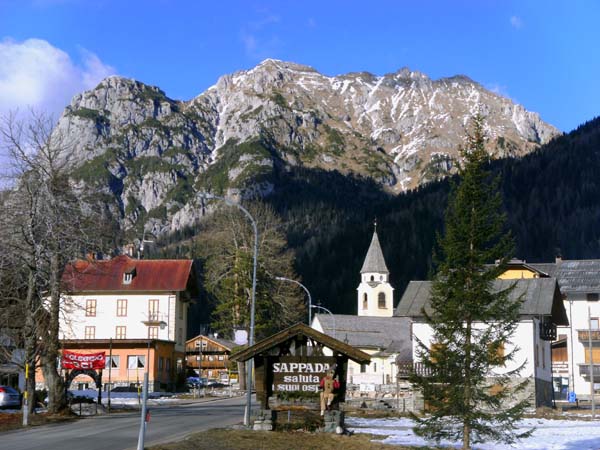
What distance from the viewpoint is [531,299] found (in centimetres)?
5778

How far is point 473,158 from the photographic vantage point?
27797mm

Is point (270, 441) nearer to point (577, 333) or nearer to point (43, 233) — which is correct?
point (43, 233)

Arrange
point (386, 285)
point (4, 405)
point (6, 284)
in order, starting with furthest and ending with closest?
point (386, 285), point (4, 405), point (6, 284)

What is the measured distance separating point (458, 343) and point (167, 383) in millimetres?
54166

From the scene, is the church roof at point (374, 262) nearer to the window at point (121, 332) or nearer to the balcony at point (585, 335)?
the balcony at point (585, 335)

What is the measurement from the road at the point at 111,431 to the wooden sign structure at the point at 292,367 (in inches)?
119

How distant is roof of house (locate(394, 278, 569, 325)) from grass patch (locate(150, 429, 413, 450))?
87.4ft

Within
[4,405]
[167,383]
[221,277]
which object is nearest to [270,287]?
[221,277]

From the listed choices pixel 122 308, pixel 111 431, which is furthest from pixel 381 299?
pixel 111 431

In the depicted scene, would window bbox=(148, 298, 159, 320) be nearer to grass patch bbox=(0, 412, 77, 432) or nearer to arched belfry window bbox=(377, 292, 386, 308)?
grass patch bbox=(0, 412, 77, 432)

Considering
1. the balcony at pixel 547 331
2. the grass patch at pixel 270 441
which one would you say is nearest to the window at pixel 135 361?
the balcony at pixel 547 331

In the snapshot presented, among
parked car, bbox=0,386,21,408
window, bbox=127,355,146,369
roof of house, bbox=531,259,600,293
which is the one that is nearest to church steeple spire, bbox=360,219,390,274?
roof of house, bbox=531,259,600,293

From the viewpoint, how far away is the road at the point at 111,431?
25.7 metres

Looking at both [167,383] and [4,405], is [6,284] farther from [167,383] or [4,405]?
[167,383]
